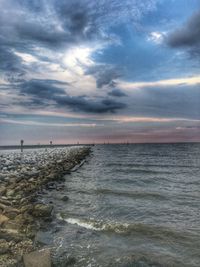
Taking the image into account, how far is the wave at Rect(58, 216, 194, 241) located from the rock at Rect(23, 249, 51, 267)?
4592 mm

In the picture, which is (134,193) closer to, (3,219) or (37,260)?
(3,219)

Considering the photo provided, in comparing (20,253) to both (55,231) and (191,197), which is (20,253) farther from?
(191,197)

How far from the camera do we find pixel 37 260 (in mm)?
8281

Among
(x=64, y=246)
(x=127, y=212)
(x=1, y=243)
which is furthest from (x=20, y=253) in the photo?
(x=127, y=212)

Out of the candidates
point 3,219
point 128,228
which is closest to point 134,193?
point 128,228

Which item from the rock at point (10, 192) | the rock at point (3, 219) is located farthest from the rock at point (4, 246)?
the rock at point (10, 192)

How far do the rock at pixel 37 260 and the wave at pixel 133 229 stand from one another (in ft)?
15.1

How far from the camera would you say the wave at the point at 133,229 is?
12242mm

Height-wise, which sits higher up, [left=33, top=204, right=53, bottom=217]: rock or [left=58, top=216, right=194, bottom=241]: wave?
[left=33, top=204, right=53, bottom=217]: rock

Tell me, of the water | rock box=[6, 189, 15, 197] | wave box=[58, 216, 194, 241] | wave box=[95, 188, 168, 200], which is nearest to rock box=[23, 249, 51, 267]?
the water

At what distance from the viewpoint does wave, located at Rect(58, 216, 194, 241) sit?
12.2 meters

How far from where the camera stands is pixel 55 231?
1209 cm

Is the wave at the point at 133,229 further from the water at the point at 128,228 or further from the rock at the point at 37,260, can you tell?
the rock at the point at 37,260

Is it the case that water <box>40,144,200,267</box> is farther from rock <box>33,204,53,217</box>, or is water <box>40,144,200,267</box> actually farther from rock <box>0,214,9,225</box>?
rock <box>0,214,9,225</box>
